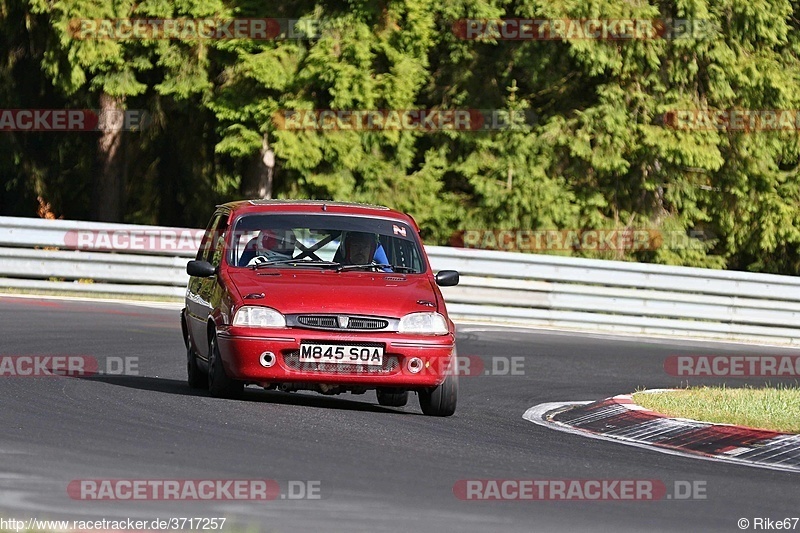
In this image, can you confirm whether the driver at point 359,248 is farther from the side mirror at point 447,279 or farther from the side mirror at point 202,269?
the side mirror at point 202,269

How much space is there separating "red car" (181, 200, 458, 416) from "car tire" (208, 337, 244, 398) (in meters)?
0.01

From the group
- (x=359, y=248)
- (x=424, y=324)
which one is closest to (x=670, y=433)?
(x=424, y=324)

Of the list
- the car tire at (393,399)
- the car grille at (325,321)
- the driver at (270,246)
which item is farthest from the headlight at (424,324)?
the driver at (270,246)

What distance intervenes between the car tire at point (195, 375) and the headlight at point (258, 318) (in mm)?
1586

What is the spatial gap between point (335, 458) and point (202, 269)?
3.64m

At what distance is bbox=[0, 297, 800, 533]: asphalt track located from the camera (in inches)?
281

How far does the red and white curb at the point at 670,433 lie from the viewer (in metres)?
10.2

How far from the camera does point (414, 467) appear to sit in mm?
8609

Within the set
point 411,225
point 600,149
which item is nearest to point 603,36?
point 600,149

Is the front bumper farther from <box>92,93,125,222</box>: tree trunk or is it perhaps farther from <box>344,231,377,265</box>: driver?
<box>92,93,125,222</box>: tree trunk

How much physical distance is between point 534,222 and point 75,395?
19781 mm

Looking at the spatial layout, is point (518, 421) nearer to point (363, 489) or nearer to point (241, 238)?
point (241, 238)

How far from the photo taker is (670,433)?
11227 millimetres

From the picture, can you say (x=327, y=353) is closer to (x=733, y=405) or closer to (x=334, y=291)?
(x=334, y=291)
